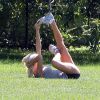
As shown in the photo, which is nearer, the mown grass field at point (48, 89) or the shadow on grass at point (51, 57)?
the mown grass field at point (48, 89)

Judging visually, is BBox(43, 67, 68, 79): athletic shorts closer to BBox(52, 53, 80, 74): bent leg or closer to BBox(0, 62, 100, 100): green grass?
BBox(52, 53, 80, 74): bent leg

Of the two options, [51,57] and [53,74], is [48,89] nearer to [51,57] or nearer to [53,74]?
[53,74]

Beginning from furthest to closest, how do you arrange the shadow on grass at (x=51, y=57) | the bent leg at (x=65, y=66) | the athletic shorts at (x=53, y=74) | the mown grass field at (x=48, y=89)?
the shadow on grass at (x=51, y=57), the athletic shorts at (x=53, y=74), the bent leg at (x=65, y=66), the mown grass field at (x=48, y=89)

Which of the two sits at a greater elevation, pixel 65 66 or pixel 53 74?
pixel 65 66

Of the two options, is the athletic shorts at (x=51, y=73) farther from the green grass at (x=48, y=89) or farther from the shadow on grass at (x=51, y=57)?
the shadow on grass at (x=51, y=57)

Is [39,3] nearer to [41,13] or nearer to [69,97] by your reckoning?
[41,13]

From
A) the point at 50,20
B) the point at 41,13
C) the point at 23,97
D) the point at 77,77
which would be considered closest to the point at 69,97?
the point at 23,97

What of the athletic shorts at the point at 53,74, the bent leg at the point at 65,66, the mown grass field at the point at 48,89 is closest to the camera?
the mown grass field at the point at 48,89

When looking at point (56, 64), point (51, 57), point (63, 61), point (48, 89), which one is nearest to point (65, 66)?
point (56, 64)

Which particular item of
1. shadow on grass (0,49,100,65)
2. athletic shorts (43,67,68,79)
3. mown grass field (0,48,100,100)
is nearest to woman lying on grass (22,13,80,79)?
athletic shorts (43,67,68,79)

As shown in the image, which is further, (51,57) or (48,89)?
(51,57)

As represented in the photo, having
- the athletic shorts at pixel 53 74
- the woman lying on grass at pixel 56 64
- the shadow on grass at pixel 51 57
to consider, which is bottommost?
the shadow on grass at pixel 51 57

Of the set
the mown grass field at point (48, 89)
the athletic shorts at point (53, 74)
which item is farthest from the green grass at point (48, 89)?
the athletic shorts at point (53, 74)

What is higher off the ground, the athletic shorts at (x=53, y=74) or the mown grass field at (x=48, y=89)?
the mown grass field at (x=48, y=89)
